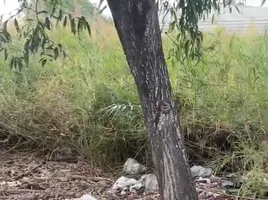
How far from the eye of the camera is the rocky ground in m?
2.73

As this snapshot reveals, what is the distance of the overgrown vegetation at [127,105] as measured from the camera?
288 cm

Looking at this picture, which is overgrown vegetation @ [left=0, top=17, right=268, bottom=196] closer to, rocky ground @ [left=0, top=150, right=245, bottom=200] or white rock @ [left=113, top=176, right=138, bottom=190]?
rocky ground @ [left=0, top=150, right=245, bottom=200]

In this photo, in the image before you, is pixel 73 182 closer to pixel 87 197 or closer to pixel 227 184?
pixel 87 197

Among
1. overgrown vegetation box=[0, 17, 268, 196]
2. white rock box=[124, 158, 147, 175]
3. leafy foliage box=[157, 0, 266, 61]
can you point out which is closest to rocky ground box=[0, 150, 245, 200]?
white rock box=[124, 158, 147, 175]

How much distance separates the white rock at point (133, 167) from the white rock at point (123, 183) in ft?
0.41

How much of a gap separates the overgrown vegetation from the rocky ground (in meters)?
0.11

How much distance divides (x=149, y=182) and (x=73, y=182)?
1.55 ft

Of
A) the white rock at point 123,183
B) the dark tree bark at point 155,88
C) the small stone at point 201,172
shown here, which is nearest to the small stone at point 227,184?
Answer: the small stone at point 201,172

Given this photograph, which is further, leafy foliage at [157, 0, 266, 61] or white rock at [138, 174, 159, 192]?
white rock at [138, 174, 159, 192]

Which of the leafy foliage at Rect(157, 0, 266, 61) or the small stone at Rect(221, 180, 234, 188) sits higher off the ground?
the leafy foliage at Rect(157, 0, 266, 61)

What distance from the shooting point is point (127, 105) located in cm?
310

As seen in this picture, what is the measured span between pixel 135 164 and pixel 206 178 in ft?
1.45

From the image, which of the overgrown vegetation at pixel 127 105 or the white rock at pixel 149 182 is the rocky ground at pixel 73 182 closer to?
the white rock at pixel 149 182

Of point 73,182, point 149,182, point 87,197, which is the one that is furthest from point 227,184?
point 73,182
